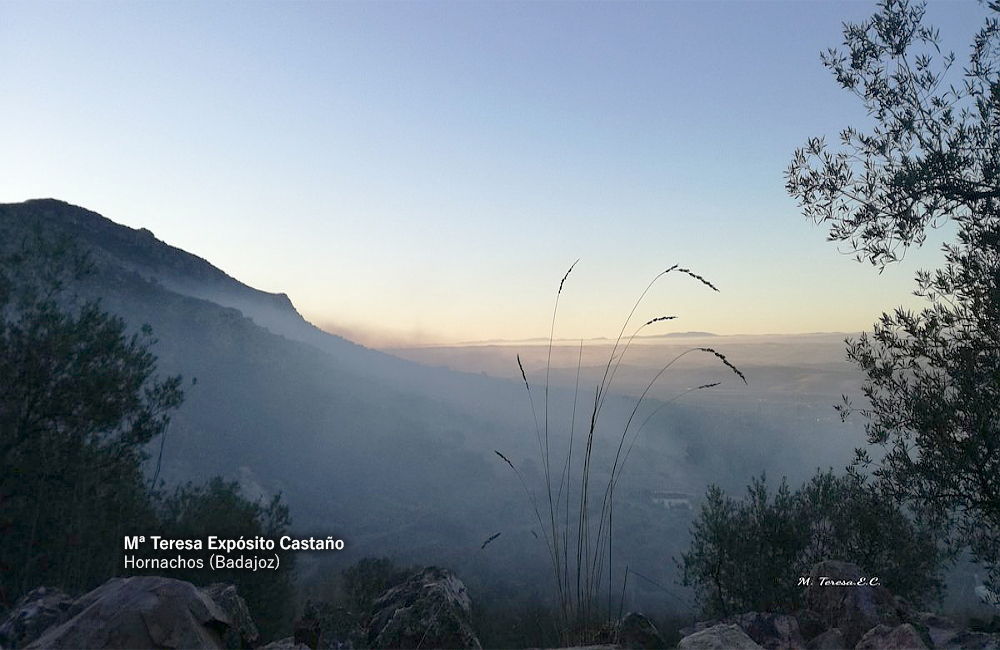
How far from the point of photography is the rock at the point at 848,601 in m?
7.89

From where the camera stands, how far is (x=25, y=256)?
1278cm

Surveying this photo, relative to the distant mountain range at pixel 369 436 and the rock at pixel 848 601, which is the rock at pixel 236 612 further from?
the distant mountain range at pixel 369 436

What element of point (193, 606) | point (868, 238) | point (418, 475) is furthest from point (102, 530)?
point (418, 475)

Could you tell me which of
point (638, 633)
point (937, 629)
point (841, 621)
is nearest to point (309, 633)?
point (638, 633)

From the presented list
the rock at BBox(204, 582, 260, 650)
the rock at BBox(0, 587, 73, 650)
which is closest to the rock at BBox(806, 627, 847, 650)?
the rock at BBox(204, 582, 260, 650)

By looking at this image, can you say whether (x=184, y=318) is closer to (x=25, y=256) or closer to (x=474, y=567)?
(x=474, y=567)

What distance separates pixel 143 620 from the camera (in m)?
3.89

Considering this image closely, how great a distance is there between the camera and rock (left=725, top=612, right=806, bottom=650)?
7829 millimetres

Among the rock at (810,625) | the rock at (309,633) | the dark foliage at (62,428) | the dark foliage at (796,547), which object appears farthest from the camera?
the dark foliage at (796,547)

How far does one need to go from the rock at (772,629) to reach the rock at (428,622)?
13.4ft

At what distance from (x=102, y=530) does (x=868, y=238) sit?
45.7 feet

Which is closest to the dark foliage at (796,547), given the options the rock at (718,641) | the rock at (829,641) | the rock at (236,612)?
the rock at (829,641)

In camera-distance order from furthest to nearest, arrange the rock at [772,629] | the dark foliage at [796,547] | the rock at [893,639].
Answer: the dark foliage at [796,547] → the rock at [772,629] → the rock at [893,639]

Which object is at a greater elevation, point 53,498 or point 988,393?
point 988,393
